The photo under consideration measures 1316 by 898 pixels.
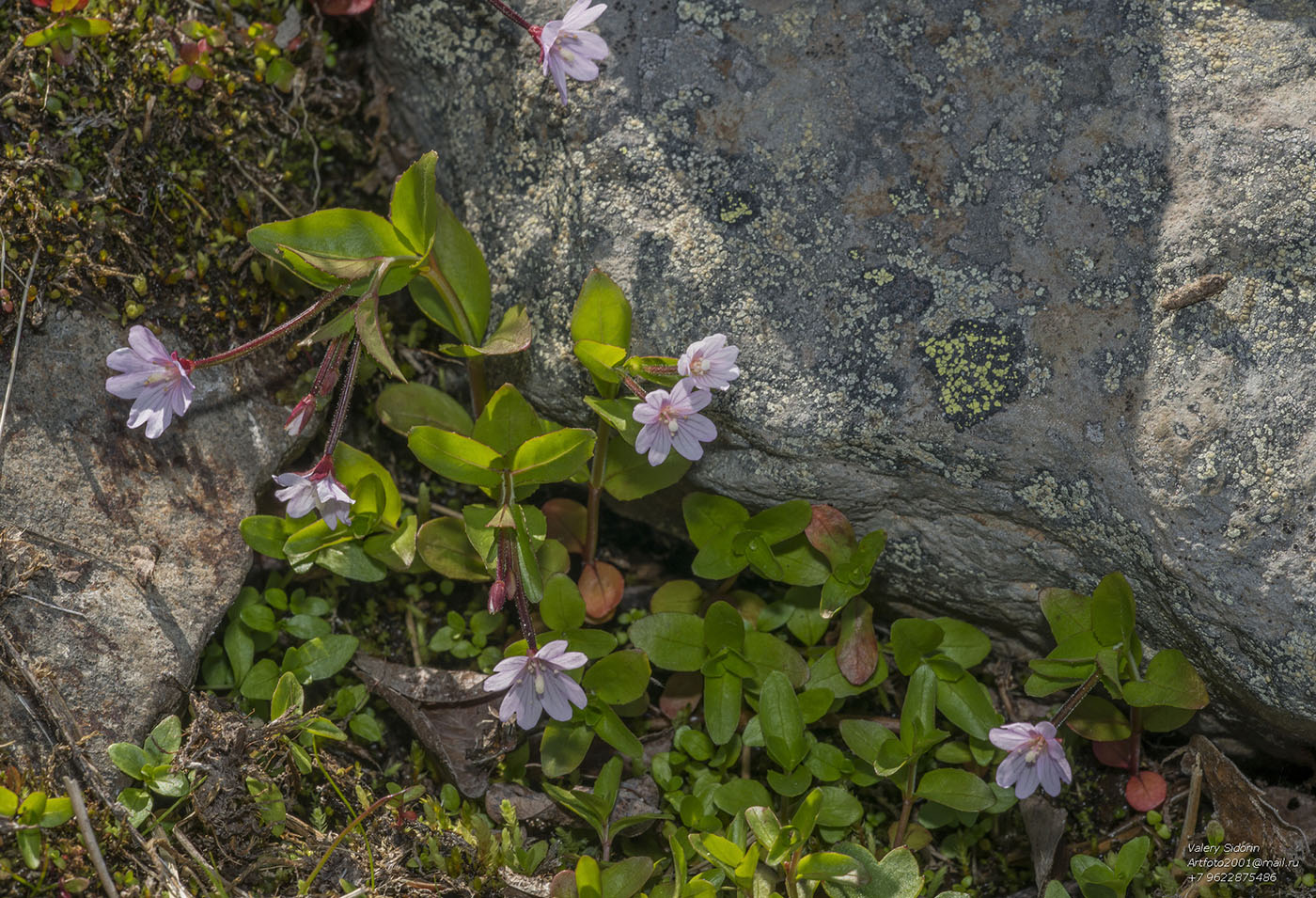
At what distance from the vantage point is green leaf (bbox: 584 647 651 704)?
2686mm

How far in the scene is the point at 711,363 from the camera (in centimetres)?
239

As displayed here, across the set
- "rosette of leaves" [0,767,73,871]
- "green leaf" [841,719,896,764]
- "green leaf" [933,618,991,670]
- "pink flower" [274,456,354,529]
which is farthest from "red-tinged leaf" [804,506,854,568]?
"rosette of leaves" [0,767,73,871]

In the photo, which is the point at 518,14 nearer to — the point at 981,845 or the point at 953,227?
the point at 953,227

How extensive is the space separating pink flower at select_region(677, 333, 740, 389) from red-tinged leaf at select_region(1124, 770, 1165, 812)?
1.65m

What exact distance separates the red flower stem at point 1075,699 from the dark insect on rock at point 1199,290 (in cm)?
96

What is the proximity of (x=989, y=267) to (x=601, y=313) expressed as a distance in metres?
1.00

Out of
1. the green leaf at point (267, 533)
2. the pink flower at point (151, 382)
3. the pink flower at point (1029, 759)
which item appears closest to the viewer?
the pink flower at point (151, 382)

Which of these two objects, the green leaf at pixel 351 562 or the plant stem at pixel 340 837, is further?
the green leaf at pixel 351 562

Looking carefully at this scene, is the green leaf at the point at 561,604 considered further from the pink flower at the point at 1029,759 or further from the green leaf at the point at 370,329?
the pink flower at the point at 1029,759

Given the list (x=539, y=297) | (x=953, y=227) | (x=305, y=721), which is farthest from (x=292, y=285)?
(x=953, y=227)

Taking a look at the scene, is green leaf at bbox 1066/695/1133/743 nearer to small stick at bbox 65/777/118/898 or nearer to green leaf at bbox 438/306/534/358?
green leaf at bbox 438/306/534/358

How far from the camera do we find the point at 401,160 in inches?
123

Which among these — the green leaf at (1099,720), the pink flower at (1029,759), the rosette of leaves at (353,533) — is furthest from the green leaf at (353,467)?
the green leaf at (1099,720)

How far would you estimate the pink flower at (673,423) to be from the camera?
7.83 ft
